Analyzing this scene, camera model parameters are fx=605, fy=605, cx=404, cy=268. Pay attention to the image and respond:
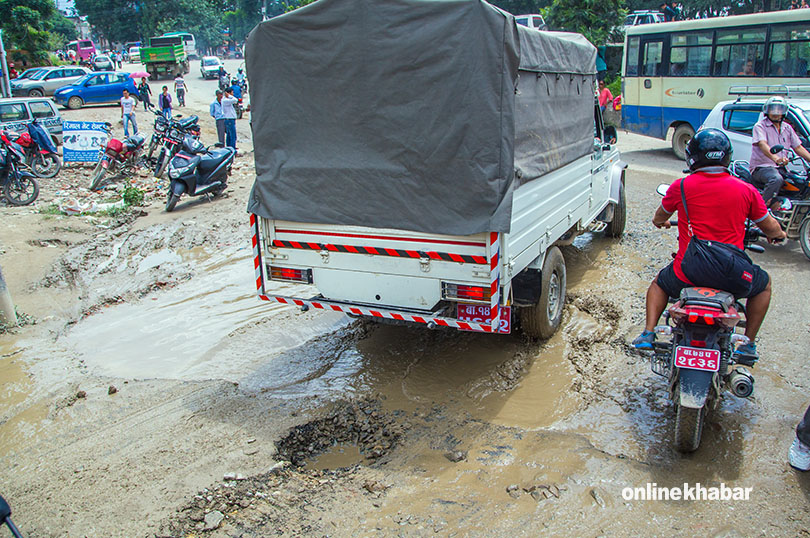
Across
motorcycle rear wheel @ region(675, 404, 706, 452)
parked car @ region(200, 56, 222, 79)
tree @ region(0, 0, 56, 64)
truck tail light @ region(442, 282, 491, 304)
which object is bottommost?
motorcycle rear wheel @ region(675, 404, 706, 452)

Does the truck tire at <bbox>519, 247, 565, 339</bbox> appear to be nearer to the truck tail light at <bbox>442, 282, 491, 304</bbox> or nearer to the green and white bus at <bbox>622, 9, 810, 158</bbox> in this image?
the truck tail light at <bbox>442, 282, 491, 304</bbox>

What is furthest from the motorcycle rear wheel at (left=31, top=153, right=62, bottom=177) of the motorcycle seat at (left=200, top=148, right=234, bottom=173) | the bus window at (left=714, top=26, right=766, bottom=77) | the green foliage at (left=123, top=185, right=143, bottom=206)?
the bus window at (left=714, top=26, right=766, bottom=77)

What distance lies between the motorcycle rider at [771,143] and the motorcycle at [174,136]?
10083 millimetres

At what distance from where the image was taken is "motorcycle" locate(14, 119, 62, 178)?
13274mm

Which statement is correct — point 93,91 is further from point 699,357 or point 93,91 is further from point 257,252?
point 699,357

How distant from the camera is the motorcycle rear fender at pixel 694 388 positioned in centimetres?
350

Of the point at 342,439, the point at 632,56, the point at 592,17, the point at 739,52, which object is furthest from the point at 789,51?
the point at 342,439

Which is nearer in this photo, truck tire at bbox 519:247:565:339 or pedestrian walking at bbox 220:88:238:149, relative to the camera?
truck tire at bbox 519:247:565:339

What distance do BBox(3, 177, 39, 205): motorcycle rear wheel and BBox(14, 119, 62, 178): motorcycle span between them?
140 cm

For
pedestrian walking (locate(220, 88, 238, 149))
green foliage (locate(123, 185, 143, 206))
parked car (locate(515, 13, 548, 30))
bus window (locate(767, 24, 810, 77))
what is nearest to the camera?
green foliage (locate(123, 185, 143, 206))

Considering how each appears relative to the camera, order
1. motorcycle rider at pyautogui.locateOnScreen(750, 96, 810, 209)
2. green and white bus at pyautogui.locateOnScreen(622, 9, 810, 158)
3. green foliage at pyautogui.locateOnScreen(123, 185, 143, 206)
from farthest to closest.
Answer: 1. green and white bus at pyautogui.locateOnScreen(622, 9, 810, 158)
2. green foliage at pyautogui.locateOnScreen(123, 185, 143, 206)
3. motorcycle rider at pyautogui.locateOnScreen(750, 96, 810, 209)

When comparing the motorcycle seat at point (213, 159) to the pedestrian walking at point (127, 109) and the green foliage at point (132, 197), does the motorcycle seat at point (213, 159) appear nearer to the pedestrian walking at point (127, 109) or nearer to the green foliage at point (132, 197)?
the green foliage at point (132, 197)

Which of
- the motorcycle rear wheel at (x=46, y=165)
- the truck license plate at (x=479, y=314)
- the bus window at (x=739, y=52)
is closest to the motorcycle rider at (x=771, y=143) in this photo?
the truck license plate at (x=479, y=314)

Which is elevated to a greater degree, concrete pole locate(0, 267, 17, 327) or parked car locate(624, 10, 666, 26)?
parked car locate(624, 10, 666, 26)
